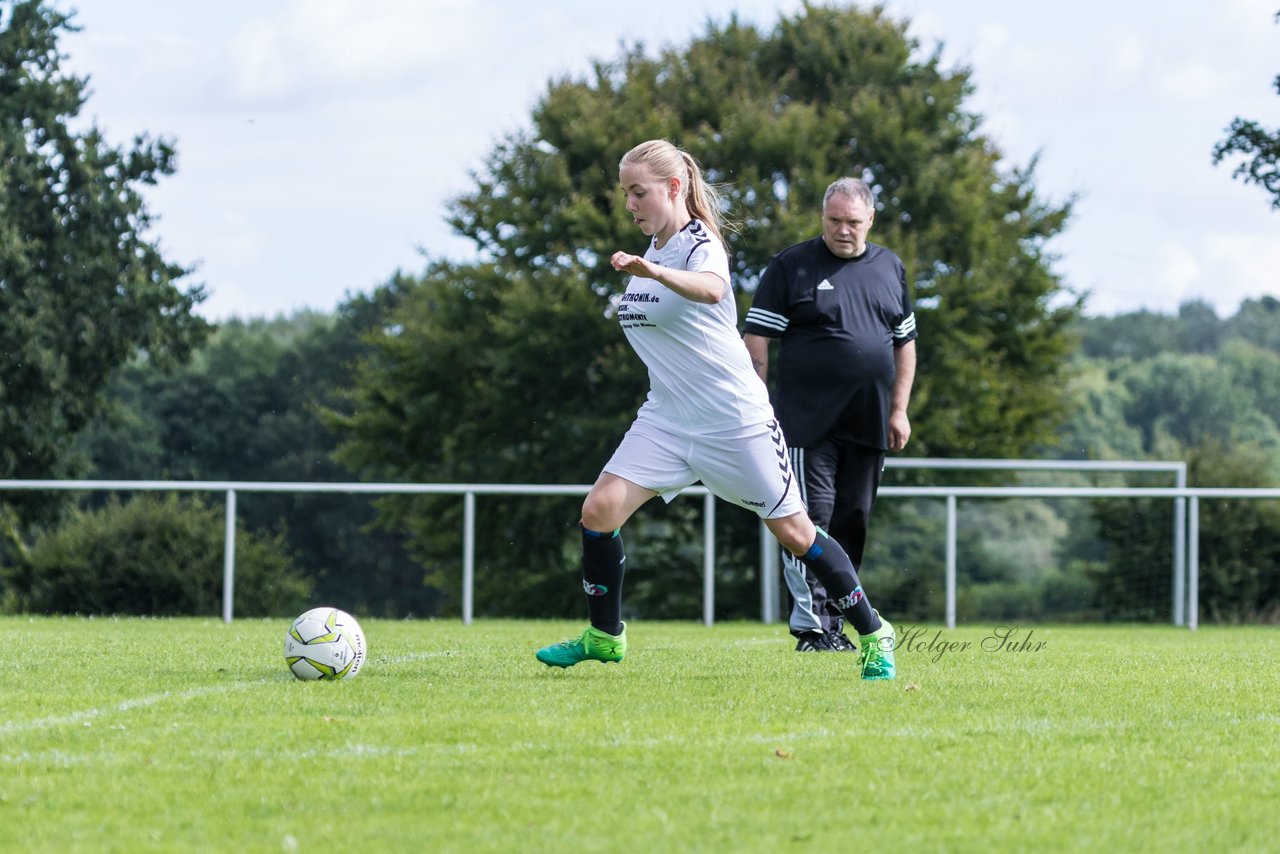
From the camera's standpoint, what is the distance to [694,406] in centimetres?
561

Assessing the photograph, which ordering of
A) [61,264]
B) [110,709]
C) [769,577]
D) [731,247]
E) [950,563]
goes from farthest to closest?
[61,264] < [731,247] < [769,577] < [950,563] < [110,709]

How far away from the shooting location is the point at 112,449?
4816cm

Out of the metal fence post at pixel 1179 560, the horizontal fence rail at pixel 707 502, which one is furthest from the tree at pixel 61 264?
the metal fence post at pixel 1179 560

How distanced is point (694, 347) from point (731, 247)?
56.4 ft

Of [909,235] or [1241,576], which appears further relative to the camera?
[909,235]

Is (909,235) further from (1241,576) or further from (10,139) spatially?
(10,139)

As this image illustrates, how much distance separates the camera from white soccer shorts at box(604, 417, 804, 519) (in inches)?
220

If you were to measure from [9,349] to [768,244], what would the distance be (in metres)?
12.9

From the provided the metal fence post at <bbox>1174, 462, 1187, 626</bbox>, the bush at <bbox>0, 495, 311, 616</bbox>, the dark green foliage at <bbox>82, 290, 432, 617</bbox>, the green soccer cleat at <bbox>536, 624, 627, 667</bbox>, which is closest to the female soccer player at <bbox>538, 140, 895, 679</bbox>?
the green soccer cleat at <bbox>536, 624, 627, 667</bbox>

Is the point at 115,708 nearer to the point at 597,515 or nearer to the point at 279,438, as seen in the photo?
the point at 597,515

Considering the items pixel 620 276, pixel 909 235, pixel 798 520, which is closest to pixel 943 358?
pixel 909 235

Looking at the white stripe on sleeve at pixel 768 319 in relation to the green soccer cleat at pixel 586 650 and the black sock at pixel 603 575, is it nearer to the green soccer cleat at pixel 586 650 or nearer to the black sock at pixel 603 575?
the black sock at pixel 603 575

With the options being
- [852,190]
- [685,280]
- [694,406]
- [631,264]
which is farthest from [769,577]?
[631,264]

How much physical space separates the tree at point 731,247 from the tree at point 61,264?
4.92 m
